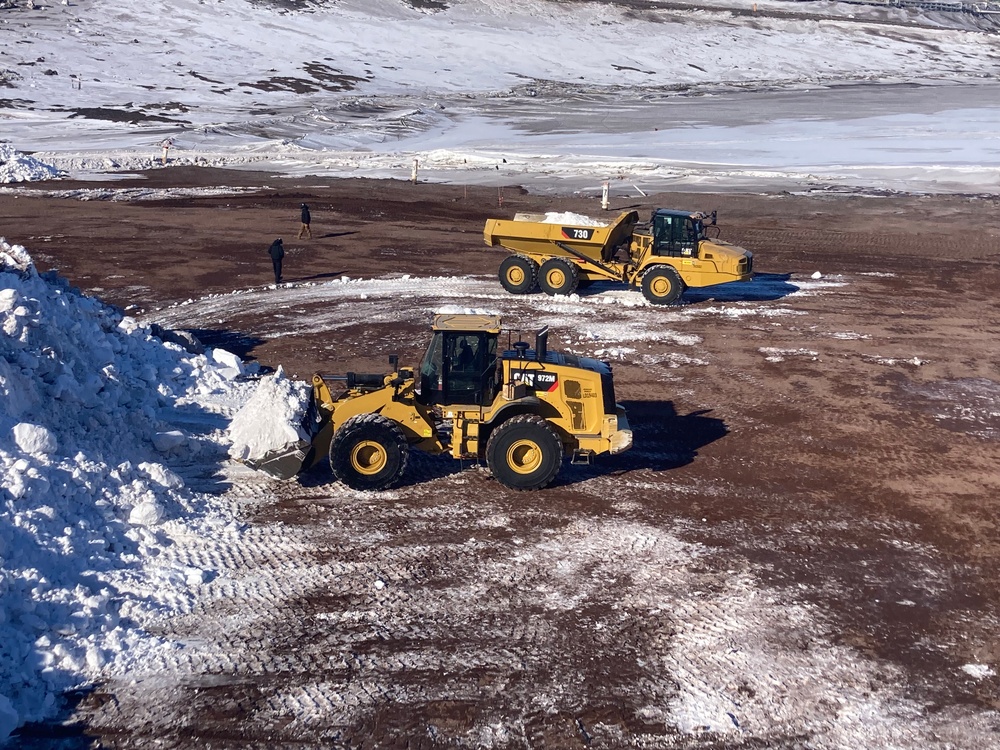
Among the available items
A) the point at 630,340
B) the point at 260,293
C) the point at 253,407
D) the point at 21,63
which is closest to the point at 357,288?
the point at 260,293

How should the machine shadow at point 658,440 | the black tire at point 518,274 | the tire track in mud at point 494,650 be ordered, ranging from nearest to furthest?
the tire track in mud at point 494,650 < the machine shadow at point 658,440 < the black tire at point 518,274

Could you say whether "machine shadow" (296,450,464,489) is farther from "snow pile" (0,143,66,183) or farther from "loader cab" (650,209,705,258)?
"snow pile" (0,143,66,183)

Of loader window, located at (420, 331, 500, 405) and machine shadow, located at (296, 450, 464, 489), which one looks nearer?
loader window, located at (420, 331, 500, 405)

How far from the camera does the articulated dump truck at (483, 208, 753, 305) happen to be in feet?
67.3

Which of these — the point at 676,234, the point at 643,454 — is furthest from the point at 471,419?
the point at 676,234

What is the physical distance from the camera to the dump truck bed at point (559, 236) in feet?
68.1

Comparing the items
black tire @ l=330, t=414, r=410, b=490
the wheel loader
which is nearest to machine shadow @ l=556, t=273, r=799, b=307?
the wheel loader

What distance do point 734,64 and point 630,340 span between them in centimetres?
7165

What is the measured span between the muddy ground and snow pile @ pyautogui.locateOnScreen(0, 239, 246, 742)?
0.44m

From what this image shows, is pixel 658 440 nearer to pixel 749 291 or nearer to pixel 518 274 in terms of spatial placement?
pixel 518 274

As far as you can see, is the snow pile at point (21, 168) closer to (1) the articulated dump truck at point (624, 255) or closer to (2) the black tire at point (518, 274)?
(1) the articulated dump truck at point (624, 255)

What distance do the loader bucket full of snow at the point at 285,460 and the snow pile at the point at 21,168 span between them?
28.3 meters

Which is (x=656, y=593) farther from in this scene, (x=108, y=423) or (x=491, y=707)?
(x=108, y=423)

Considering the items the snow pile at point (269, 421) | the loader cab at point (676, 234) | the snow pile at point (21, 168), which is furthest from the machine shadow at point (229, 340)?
the snow pile at point (21, 168)
